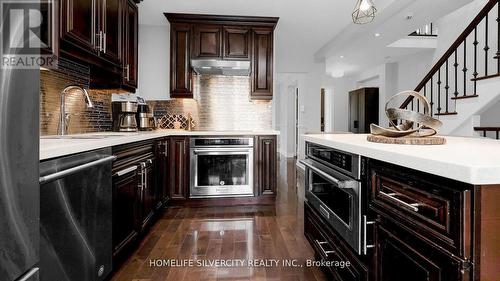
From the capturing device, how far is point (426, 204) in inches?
32.5

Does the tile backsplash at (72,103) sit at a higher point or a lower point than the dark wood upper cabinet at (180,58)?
lower

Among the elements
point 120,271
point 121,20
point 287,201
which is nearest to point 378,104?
point 287,201

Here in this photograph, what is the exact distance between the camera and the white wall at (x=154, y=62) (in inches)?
154

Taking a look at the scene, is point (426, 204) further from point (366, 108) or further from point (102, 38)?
point (366, 108)

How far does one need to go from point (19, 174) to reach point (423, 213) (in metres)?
1.17

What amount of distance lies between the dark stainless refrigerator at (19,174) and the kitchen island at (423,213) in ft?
3.74

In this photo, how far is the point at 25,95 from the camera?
0.80 meters

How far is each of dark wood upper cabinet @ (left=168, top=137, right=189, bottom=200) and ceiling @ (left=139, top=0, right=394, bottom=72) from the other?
63.1 inches

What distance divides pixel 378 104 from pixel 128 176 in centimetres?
730

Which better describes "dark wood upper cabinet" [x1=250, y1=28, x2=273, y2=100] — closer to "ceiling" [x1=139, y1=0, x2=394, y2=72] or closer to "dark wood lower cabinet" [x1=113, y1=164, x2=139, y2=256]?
"ceiling" [x1=139, y1=0, x2=394, y2=72]

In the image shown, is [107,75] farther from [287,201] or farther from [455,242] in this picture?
[455,242]

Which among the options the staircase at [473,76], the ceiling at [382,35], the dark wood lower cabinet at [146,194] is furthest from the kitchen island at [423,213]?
the ceiling at [382,35]

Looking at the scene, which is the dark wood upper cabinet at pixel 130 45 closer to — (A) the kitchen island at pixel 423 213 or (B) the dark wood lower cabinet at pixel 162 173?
(B) the dark wood lower cabinet at pixel 162 173

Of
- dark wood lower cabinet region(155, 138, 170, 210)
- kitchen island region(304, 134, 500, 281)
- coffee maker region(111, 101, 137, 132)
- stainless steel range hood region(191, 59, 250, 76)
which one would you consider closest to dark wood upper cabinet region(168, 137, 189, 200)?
dark wood lower cabinet region(155, 138, 170, 210)
